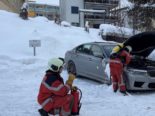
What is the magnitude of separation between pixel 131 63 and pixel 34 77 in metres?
4.82

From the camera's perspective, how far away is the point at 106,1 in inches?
3004

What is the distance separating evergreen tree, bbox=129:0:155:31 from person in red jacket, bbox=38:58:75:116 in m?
19.6

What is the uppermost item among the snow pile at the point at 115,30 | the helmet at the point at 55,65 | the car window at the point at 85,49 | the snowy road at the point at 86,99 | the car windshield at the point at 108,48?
the helmet at the point at 55,65

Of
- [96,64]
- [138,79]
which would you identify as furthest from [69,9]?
[138,79]

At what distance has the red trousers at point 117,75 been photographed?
37.3ft

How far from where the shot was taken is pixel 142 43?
12102 millimetres

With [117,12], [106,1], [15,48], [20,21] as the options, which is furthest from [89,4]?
[15,48]

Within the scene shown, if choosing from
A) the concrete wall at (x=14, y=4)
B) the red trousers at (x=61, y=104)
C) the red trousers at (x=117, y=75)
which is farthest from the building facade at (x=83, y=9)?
the red trousers at (x=61, y=104)

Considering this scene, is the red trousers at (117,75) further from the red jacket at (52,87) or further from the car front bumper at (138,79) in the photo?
the red jacket at (52,87)

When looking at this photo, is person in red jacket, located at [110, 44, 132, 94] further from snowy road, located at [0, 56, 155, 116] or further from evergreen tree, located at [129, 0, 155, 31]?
evergreen tree, located at [129, 0, 155, 31]

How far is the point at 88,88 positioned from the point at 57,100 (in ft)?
15.6

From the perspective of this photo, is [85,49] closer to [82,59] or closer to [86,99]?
[82,59]

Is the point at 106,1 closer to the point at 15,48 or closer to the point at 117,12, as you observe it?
the point at 117,12

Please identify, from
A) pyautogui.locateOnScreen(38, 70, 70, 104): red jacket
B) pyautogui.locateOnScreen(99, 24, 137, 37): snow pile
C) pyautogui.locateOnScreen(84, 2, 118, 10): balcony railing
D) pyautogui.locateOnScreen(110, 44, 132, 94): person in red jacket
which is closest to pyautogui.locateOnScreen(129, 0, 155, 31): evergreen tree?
pyautogui.locateOnScreen(99, 24, 137, 37): snow pile
